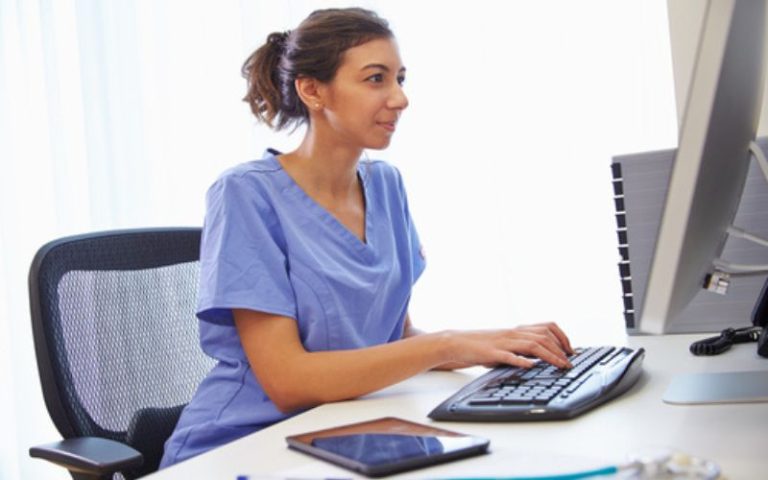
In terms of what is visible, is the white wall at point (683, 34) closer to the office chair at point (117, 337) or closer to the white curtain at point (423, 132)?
the white curtain at point (423, 132)

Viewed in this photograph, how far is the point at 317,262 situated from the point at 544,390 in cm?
45

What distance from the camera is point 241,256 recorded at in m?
1.21

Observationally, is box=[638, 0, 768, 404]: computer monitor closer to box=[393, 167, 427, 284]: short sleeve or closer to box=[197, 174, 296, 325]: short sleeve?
box=[197, 174, 296, 325]: short sleeve

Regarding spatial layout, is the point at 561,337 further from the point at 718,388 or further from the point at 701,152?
the point at 701,152

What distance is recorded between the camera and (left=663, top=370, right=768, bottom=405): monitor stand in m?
0.89

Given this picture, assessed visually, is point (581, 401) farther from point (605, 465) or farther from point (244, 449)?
point (244, 449)

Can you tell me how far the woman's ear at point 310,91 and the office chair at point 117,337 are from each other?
0.91ft

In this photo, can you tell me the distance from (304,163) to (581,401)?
2.21 feet

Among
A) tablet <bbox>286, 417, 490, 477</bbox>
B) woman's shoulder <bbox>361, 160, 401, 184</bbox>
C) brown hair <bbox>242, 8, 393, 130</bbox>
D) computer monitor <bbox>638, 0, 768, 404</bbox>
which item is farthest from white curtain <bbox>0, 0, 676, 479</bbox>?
tablet <bbox>286, 417, 490, 477</bbox>

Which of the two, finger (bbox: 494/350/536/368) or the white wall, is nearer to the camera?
finger (bbox: 494/350/536/368)

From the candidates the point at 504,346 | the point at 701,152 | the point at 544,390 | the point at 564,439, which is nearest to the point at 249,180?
the point at 504,346

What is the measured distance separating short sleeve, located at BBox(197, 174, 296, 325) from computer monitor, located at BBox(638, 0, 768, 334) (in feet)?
1.88

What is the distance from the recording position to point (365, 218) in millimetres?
1414

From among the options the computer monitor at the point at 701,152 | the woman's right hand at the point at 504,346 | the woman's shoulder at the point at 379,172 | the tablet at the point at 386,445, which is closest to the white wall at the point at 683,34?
the woman's shoulder at the point at 379,172
